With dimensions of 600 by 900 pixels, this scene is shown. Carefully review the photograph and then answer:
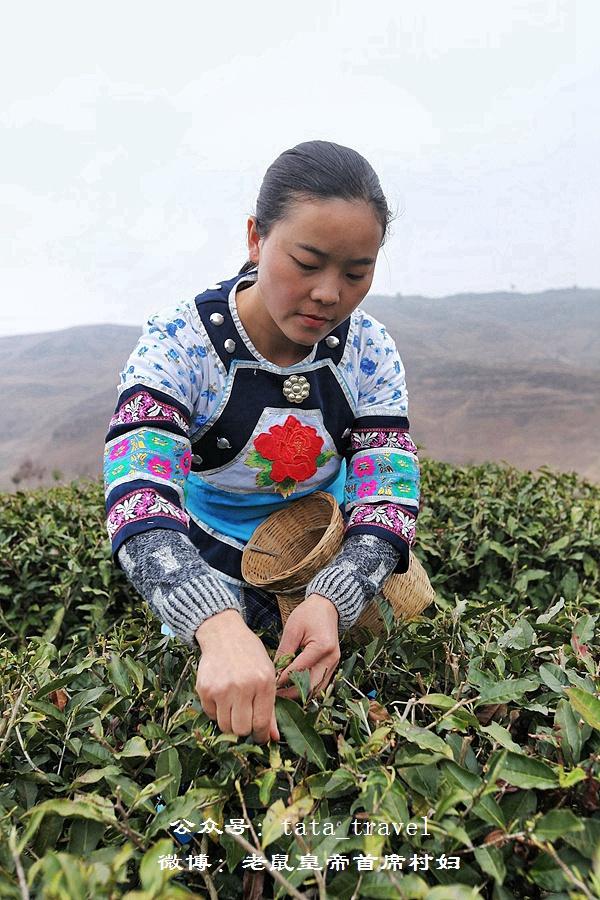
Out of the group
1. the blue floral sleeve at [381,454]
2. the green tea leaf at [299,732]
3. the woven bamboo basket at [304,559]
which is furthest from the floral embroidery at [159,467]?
the green tea leaf at [299,732]

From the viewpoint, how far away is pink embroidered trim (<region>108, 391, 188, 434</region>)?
112cm

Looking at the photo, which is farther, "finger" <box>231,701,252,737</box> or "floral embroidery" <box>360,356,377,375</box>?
"floral embroidery" <box>360,356,377,375</box>

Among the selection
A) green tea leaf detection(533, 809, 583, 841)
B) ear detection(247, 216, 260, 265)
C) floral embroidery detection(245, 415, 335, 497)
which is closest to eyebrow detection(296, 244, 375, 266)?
ear detection(247, 216, 260, 265)

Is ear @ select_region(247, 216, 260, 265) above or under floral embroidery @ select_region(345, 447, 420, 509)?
above

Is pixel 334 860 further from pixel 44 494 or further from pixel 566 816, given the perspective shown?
pixel 44 494

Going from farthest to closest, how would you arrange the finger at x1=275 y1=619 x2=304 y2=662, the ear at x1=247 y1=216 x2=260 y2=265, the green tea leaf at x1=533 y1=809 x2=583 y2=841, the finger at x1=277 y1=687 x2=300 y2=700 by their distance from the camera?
the ear at x1=247 y1=216 x2=260 y2=265
the finger at x1=275 y1=619 x2=304 y2=662
the finger at x1=277 y1=687 x2=300 y2=700
the green tea leaf at x1=533 y1=809 x2=583 y2=841

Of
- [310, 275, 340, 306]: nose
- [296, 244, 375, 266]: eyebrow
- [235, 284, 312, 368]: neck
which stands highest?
[296, 244, 375, 266]: eyebrow

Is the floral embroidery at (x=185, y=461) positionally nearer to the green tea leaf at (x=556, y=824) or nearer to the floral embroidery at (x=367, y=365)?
the floral embroidery at (x=367, y=365)

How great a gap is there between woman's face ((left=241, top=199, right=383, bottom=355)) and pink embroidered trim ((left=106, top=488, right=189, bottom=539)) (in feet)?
1.12

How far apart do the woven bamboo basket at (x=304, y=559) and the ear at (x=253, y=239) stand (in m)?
0.45

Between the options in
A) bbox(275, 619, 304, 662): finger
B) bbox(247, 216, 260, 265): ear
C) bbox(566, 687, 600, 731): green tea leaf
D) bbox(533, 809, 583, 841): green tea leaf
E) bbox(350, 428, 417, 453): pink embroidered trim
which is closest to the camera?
bbox(533, 809, 583, 841): green tea leaf

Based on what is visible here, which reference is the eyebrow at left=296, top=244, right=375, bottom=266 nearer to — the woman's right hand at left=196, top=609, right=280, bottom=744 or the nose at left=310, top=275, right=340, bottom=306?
the nose at left=310, top=275, right=340, bottom=306

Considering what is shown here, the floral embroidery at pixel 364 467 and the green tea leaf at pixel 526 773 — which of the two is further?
the floral embroidery at pixel 364 467

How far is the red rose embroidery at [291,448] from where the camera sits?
127cm
